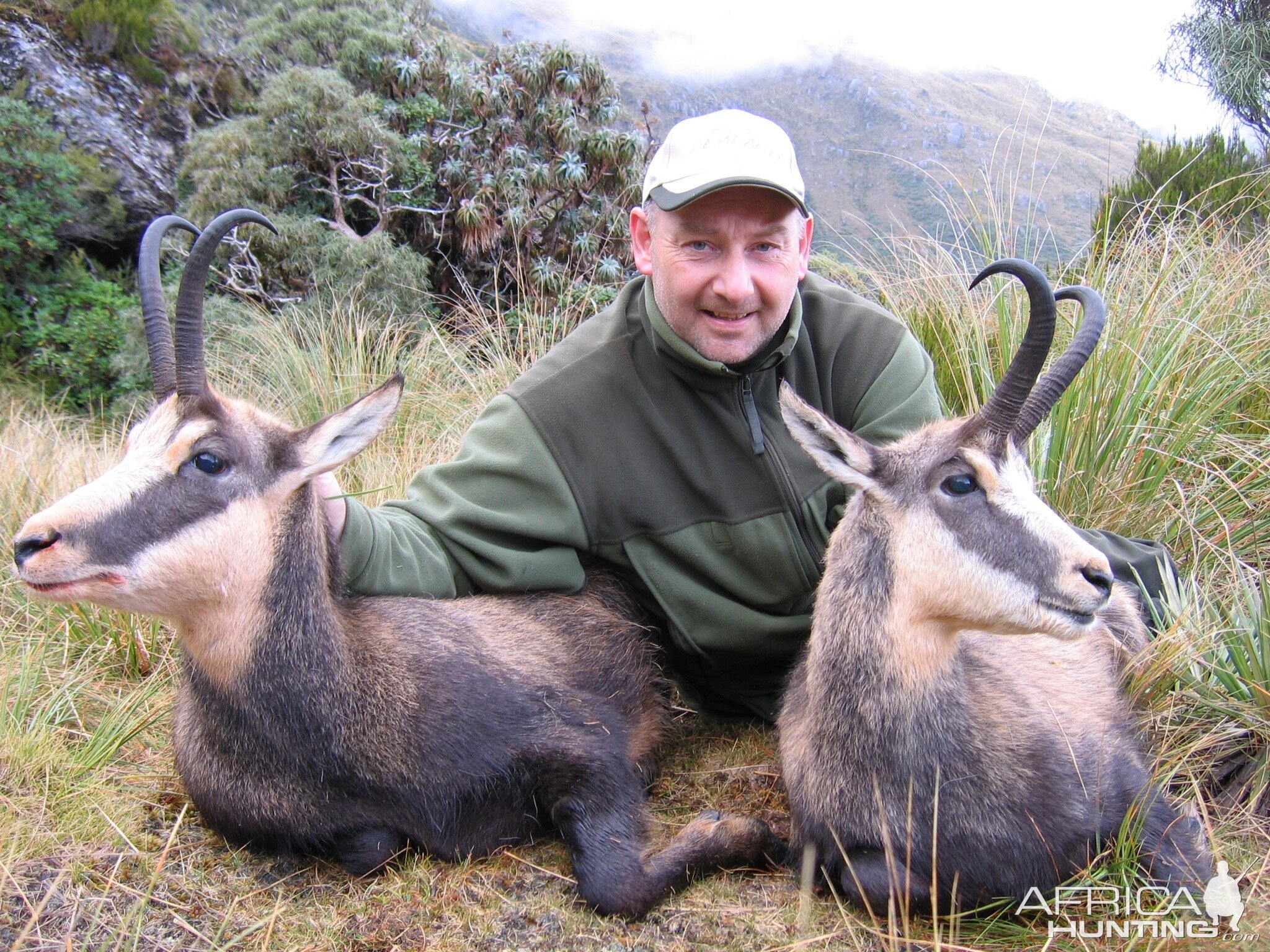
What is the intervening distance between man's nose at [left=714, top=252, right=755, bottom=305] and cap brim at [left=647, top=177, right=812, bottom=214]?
0.85ft

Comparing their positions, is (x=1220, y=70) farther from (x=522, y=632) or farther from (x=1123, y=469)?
(x=522, y=632)

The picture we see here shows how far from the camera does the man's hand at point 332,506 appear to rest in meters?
3.36

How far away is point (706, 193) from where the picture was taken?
3.40 m

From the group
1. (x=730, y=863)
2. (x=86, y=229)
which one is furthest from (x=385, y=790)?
(x=86, y=229)

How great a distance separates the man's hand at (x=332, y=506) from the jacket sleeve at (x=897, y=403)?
2049mm

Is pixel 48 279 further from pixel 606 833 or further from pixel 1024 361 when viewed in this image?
pixel 1024 361

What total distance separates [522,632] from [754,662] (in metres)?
1.13

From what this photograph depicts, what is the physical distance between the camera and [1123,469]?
4.49 meters

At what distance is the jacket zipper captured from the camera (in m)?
3.76

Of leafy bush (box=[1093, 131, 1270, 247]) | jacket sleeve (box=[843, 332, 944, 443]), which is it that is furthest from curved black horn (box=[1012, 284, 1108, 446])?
leafy bush (box=[1093, 131, 1270, 247])

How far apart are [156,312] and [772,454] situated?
7.33ft

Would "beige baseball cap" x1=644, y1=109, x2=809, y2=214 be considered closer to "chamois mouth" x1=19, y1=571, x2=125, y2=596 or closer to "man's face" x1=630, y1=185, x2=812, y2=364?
"man's face" x1=630, y1=185, x2=812, y2=364

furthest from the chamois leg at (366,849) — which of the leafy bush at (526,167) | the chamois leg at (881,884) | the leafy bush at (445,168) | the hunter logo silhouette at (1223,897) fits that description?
the leafy bush at (526,167)

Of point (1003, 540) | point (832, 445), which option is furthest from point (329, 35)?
point (1003, 540)
